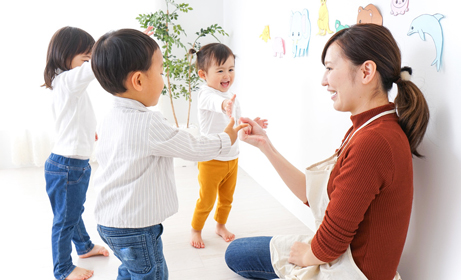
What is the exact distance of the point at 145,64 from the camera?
119 cm

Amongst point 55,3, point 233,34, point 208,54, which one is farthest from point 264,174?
point 55,3

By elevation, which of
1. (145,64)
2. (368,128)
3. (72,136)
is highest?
(145,64)

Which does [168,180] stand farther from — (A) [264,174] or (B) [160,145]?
(A) [264,174]

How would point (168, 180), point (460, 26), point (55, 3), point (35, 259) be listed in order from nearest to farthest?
point (460, 26)
point (168, 180)
point (35, 259)
point (55, 3)

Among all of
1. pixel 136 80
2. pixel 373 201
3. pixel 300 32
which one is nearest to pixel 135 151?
pixel 136 80

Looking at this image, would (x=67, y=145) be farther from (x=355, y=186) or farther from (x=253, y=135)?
(x=355, y=186)

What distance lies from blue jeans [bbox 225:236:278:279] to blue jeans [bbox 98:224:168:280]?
47 centimetres

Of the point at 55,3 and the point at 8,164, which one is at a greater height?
Result: the point at 55,3

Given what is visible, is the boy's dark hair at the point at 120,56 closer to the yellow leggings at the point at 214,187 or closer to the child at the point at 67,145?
the child at the point at 67,145

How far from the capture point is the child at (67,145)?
5.43ft

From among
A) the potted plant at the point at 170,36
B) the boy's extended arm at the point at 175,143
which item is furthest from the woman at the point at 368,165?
the potted plant at the point at 170,36

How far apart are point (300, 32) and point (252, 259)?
1299mm

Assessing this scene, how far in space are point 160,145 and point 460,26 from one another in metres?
0.95

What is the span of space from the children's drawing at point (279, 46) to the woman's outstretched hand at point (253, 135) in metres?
0.96
